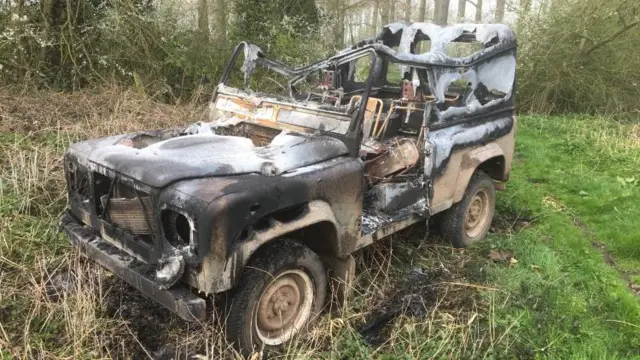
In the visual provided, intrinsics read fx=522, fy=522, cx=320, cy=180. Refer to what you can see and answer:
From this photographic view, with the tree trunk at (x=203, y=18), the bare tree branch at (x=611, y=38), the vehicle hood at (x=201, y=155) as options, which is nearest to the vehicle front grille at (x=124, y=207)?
the vehicle hood at (x=201, y=155)

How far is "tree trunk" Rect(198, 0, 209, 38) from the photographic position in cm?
979

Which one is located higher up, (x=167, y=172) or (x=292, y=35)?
(x=292, y=35)

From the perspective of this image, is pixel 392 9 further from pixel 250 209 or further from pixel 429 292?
pixel 250 209

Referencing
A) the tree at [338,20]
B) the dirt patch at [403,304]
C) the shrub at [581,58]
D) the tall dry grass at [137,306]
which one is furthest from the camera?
the tree at [338,20]

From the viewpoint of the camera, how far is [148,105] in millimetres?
7715

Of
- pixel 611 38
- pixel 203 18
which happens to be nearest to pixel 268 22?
pixel 203 18

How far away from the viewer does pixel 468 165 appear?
15.8 ft

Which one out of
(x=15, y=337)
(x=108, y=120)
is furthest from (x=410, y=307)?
(x=108, y=120)

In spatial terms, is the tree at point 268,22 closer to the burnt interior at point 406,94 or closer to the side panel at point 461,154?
the burnt interior at point 406,94

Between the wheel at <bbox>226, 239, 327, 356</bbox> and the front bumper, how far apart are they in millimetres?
318

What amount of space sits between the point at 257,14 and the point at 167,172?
801 centimetres

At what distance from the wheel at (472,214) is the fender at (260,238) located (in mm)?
1921

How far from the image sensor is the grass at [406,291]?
11.3 feet

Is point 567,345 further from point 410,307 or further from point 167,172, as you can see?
point 167,172
